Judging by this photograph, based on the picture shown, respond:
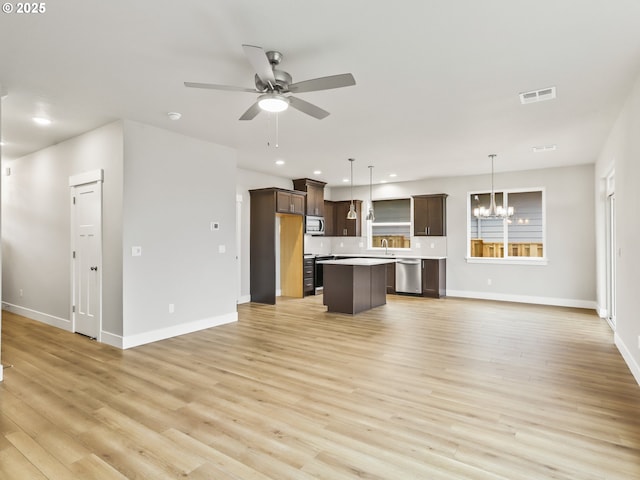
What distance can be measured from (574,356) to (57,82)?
599 cm

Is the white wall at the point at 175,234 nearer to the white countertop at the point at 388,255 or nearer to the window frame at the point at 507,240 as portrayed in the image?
the white countertop at the point at 388,255

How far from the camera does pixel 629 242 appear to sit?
147 inches

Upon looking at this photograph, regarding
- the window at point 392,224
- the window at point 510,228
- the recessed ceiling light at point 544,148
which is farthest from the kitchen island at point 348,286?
the recessed ceiling light at point 544,148

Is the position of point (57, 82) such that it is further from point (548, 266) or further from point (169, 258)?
point (548, 266)

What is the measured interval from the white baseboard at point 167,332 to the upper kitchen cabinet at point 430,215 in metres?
5.09

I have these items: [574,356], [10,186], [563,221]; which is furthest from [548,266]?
[10,186]

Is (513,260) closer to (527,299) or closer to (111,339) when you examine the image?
(527,299)

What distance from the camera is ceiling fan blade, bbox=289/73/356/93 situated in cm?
253

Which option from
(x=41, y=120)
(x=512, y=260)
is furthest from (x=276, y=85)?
(x=512, y=260)

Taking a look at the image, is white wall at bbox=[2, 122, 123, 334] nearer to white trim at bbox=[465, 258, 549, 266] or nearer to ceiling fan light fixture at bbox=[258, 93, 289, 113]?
ceiling fan light fixture at bbox=[258, 93, 289, 113]

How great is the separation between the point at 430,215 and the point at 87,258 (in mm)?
6953

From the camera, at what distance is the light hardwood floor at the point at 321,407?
84.6 inches

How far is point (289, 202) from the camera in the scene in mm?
8039

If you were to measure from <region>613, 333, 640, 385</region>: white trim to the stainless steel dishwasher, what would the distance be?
166 inches
